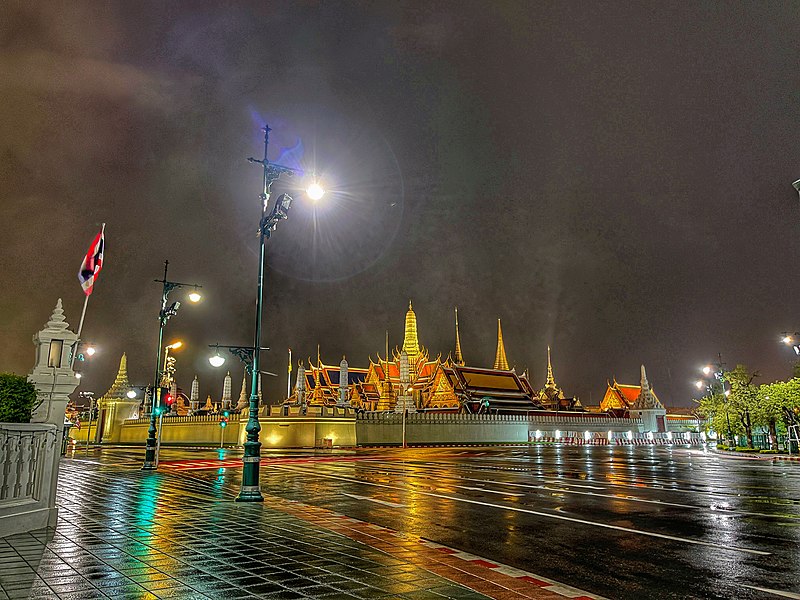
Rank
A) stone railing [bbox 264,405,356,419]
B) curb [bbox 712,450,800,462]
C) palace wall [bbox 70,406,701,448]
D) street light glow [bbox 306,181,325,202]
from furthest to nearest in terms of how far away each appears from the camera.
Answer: stone railing [bbox 264,405,356,419]
palace wall [bbox 70,406,701,448]
curb [bbox 712,450,800,462]
street light glow [bbox 306,181,325,202]

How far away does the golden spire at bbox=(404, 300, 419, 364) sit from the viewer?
299 feet

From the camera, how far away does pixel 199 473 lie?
22703mm

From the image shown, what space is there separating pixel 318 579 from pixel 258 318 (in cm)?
968

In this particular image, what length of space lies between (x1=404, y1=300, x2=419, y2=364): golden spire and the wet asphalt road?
69937mm

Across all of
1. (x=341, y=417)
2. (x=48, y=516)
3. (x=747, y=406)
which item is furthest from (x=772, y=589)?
(x=341, y=417)

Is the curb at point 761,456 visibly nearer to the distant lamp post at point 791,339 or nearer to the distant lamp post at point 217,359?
the distant lamp post at point 791,339

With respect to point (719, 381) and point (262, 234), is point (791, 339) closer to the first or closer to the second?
point (719, 381)

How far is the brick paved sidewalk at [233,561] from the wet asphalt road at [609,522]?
0.94 meters

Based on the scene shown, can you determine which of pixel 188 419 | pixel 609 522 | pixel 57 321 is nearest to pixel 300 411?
pixel 188 419

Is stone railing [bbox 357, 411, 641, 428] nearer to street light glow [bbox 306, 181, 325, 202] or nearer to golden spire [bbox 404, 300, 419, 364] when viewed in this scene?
golden spire [bbox 404, 300, 419, 364]

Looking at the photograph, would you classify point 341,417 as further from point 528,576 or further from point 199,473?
point 528,576

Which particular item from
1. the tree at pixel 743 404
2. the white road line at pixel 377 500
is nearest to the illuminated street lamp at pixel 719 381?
the tree at pixel 743 404

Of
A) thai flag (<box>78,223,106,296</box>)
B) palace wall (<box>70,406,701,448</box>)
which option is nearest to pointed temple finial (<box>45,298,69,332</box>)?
thai flag (<box>78,223,106,296</box>)

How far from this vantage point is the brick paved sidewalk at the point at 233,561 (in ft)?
18.8
